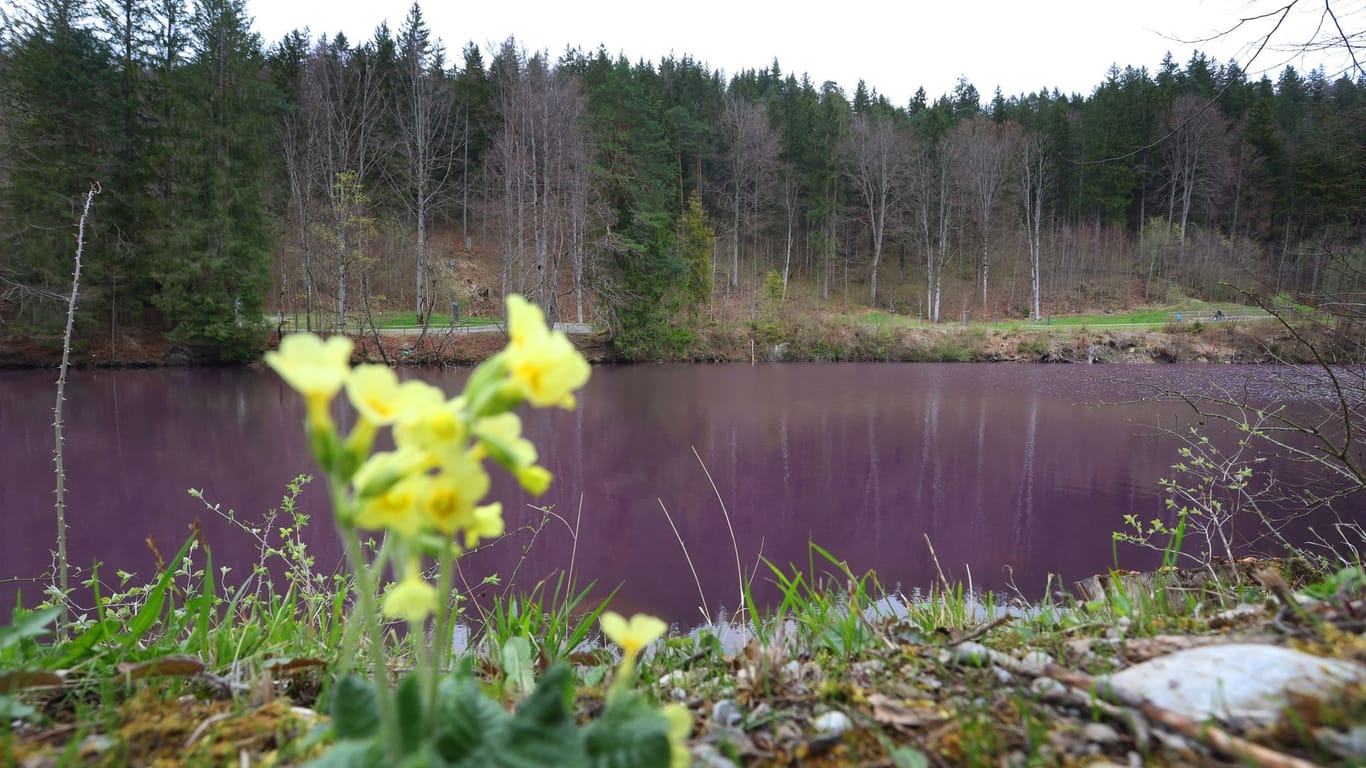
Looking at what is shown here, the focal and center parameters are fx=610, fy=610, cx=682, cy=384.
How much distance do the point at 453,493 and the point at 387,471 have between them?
6 cm

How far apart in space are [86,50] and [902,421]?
22903 millimetres

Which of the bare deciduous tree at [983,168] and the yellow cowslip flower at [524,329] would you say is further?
the bare deciduous tree at [983,168]

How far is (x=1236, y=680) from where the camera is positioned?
78 cm

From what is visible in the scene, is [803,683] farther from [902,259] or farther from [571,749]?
[902,259]

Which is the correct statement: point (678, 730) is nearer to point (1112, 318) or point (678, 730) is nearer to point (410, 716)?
point (410, 716)

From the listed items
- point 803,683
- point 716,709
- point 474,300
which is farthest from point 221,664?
point 474,300

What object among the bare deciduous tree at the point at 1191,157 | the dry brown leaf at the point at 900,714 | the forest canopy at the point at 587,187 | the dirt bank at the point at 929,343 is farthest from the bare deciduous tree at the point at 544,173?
the bare deciduous tree at the point at 1191,157

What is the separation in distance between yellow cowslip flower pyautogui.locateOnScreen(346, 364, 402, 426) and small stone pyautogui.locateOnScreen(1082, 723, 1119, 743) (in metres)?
0.90

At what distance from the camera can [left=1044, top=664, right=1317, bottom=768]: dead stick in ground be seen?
0.61 metres

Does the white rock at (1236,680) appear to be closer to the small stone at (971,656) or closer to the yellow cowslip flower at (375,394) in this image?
the small stone at (971,656)

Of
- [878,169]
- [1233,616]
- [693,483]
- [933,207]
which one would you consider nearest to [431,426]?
[1233,616]

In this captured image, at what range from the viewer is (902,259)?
37000 mm

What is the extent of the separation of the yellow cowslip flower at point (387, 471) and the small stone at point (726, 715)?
660mm

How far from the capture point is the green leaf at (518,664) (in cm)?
111
